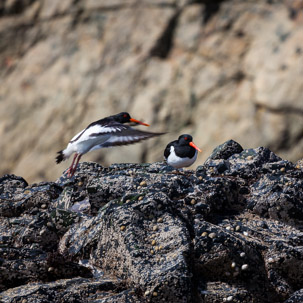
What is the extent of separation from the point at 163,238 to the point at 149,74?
9286 millimetres

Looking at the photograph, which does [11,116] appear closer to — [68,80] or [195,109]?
[68,80]

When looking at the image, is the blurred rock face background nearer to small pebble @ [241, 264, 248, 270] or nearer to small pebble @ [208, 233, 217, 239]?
small pebble @ [208, 233, 217, 239]

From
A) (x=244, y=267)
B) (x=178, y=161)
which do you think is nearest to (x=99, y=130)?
(x=178, y=161)

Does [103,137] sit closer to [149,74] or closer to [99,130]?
[99,130]

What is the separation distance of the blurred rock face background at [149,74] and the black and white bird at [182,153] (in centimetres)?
462

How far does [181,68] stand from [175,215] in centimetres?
883

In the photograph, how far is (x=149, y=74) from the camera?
14.7 meters

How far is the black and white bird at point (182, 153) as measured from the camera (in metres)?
8.79

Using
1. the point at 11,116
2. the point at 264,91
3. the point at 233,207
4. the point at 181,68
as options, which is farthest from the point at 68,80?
the point at 233,207

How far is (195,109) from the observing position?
47.0 ft

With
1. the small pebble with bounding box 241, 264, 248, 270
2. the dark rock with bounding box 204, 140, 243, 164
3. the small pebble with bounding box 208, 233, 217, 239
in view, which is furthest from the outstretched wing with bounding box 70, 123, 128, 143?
the small pebble with bounding box 241, 264, 248, 270

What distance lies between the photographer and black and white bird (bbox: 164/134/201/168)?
879cm

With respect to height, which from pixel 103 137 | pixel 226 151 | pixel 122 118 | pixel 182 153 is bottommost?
pixel 226 151

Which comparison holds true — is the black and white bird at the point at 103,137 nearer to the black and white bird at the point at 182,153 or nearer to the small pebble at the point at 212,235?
the black and white bird at the point at 182,153
